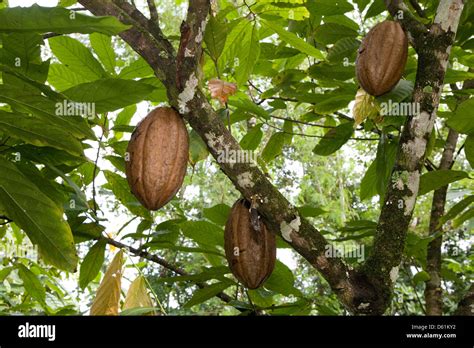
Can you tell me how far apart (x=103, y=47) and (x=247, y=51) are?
0.41 m

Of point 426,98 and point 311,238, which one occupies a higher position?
point 426,98

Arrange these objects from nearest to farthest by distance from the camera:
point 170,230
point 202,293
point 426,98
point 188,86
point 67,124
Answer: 1. point 67,124
2. point 188,86
3. point 426,98
4. point 202,293
5. point 170,230

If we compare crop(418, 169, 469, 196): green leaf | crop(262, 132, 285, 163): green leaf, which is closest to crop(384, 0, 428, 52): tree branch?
crop(418, 169, 469, 196): green leaf

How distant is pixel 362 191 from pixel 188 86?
110cm

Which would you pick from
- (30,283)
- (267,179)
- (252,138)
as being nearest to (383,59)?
(267,179)

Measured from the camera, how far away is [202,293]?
1.46 meters

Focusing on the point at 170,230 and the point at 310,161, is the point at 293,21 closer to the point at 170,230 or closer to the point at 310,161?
the point at 170,230

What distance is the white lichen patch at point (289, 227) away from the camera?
115 centimetres

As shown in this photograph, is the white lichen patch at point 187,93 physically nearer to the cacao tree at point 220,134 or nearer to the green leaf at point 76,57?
the cacao tree at point 220,134

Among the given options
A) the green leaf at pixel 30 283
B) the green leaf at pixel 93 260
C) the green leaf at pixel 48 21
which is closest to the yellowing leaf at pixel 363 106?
the green leaf at pixel 93 260

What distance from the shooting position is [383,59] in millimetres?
1459

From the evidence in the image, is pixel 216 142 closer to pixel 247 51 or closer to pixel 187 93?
pixel 187 93

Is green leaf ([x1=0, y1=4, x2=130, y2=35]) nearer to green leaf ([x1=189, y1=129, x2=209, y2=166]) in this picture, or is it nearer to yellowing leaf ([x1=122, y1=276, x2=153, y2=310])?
green leaf ([x1=189, y1=129, x2=209, y2=166])
